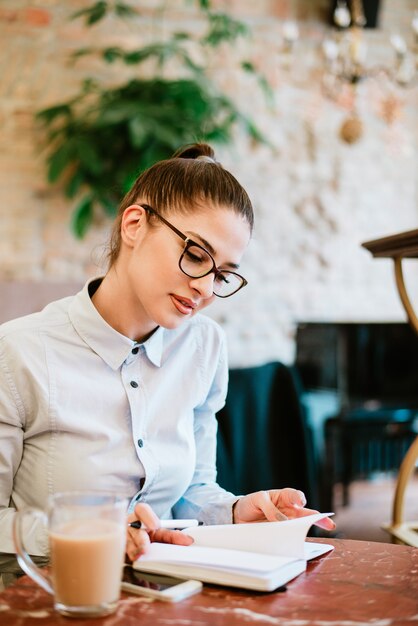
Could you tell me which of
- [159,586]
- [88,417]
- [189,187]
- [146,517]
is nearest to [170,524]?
[146,517]

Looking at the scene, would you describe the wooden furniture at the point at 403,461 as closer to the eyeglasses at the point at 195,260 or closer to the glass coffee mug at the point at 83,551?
the eyeglasses at the point at 195,260

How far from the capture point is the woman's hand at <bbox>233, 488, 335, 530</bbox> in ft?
3.15

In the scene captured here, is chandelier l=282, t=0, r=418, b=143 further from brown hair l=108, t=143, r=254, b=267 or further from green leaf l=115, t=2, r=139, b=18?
brown hair l=108, t=143, r=254, b=267

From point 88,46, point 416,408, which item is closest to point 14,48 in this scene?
point 88,46

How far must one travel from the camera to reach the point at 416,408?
12.6ft

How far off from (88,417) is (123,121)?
2560 millimetres

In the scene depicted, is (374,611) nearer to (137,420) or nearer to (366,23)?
(137,420)

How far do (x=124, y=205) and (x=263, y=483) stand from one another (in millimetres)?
879

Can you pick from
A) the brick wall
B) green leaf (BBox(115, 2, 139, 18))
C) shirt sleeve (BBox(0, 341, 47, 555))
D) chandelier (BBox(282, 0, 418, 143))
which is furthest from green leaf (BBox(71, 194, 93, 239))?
shirt sleeve (BBox(0, 341, 47, 555))

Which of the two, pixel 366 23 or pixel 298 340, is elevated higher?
pixel 366 23

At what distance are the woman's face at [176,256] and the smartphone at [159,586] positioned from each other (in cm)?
41

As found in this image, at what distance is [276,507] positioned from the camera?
0.99 metres

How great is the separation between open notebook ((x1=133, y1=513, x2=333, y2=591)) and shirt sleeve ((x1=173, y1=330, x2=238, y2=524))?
286 millimetres

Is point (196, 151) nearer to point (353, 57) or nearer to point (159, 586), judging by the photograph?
point (159, 586)
